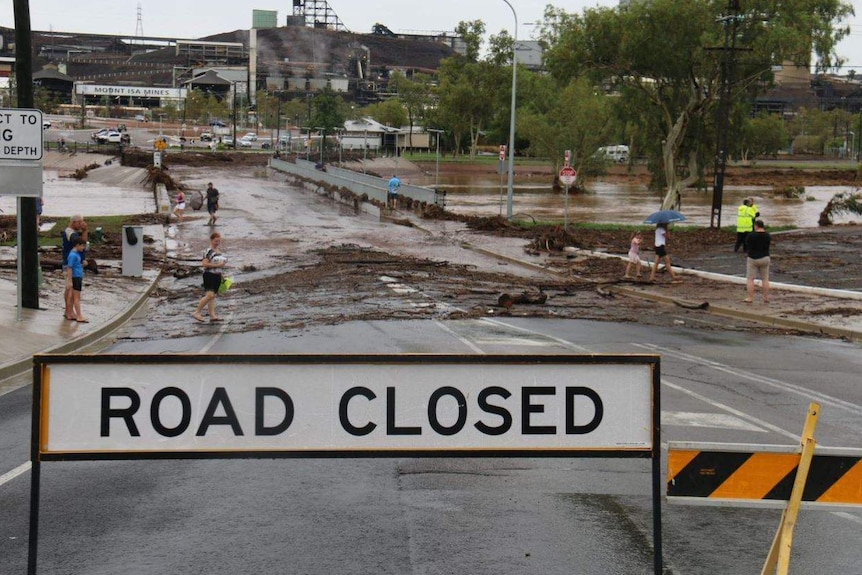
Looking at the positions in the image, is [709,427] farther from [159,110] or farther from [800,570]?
[159,110]

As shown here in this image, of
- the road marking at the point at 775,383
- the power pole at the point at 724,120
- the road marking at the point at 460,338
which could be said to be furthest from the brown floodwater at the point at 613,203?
the road marking at the point at 775,383

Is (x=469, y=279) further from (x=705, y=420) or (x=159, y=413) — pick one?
(x=159, y=413)

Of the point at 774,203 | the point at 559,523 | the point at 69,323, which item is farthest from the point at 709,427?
the point at 774,203

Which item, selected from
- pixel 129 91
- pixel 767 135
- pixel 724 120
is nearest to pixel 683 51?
pixel 724 120

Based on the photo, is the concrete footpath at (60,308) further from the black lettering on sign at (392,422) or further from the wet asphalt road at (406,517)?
the black lettering on sign at (392,422)

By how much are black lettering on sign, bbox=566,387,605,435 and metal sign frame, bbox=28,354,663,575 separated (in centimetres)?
5

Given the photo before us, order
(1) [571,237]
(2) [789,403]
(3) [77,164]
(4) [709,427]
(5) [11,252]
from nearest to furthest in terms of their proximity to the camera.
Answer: (4) [709,427]
(2) [789,403]
(5) [11,252]
(1) [571,237]
(3) [77,164]

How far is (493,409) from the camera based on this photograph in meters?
5.81

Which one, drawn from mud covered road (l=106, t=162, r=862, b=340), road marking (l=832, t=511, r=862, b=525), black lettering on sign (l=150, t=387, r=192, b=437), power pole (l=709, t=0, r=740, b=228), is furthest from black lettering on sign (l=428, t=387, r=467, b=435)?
power pole (l=709, t=0, r=740, b=228)

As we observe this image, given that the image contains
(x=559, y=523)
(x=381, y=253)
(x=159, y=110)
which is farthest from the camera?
(x=159, y=110)

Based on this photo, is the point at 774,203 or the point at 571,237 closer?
the point at 571,237

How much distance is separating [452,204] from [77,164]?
A: 3829 centimetres

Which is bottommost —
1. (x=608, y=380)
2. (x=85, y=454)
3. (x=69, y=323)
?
(x=69, y=323)

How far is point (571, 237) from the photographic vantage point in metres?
37.2
